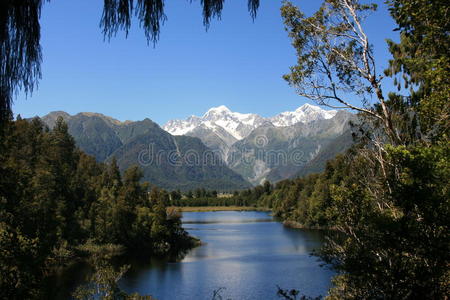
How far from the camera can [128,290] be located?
46.2m

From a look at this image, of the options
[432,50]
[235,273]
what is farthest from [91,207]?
[432,50]

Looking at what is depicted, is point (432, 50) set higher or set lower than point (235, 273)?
higher

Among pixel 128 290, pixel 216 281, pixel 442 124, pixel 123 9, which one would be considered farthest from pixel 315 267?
pixel 123 9

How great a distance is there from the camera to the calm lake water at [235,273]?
45812 mm

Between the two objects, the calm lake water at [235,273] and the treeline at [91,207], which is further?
the treeline at [91,207]

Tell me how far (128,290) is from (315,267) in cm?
2486

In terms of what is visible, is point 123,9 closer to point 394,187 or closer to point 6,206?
point 394,187

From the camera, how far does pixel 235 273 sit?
5556cm

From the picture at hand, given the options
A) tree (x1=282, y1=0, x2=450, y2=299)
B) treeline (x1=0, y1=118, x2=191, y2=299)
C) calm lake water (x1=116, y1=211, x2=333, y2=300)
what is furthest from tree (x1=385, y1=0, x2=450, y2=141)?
treeline (x1=0, y1=118, x2=191, y2=299)

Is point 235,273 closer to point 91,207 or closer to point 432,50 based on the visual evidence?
point 91,207

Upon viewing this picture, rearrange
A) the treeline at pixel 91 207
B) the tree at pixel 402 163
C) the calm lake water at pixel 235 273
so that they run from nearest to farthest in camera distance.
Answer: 1. the tree at pixel 402 163
2. the calm lake water at pixel 235 273
3. the treeline at pixel 91 207

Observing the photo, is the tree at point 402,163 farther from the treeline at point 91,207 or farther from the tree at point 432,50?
the treeline at point 91,207

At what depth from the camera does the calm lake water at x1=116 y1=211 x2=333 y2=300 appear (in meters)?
45.8

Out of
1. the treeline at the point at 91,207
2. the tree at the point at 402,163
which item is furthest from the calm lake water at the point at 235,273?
the tree at the point at 402,163
